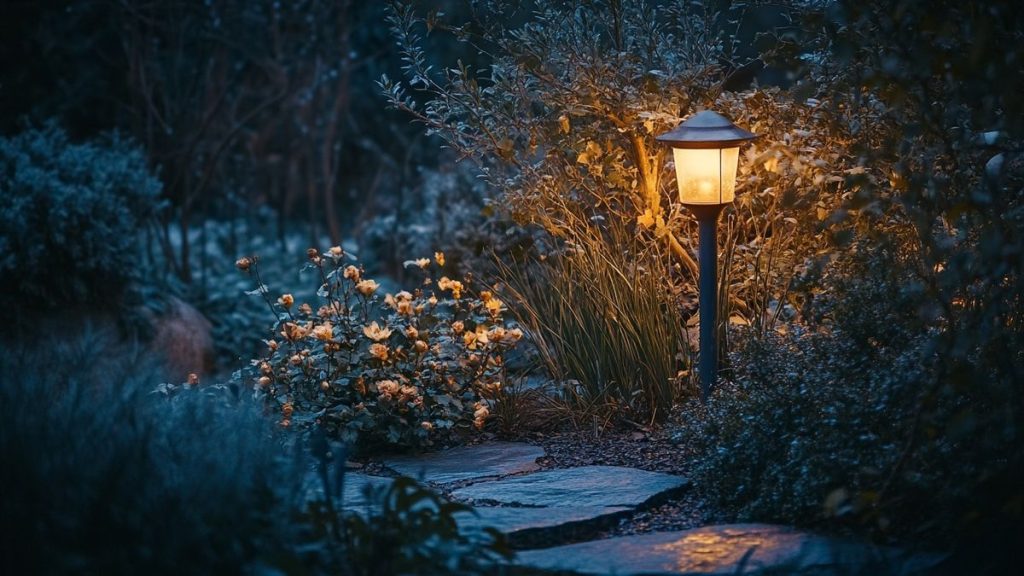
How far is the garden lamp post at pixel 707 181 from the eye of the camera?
12.6 ft

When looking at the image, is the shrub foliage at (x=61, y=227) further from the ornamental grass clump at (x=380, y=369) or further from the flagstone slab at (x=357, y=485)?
the flagstone slab at (x=357, y=485)

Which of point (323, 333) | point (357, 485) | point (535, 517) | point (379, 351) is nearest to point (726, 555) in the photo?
point (535, 517)

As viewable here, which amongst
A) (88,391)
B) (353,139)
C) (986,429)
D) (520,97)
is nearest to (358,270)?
(520,97)

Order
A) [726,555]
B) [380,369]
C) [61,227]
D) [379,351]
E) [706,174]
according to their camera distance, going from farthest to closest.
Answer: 1. [61,227]
2. [380,369]
3. [379,351]
4. [706,174]
5. [726,555]

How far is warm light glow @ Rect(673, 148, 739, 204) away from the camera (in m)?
3.87

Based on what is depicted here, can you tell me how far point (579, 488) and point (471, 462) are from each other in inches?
23.5

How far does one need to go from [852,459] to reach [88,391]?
215cm

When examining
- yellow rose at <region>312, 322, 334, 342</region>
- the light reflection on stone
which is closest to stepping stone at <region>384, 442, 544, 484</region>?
yellow rose at <region>312, 322, 334, 342</region>

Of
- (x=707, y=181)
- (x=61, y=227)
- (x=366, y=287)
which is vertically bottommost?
(x=366, y=287)

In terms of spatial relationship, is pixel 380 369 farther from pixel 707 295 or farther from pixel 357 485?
pixel 707 295

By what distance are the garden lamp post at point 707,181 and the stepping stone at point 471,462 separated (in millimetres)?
726

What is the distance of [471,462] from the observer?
391 cm

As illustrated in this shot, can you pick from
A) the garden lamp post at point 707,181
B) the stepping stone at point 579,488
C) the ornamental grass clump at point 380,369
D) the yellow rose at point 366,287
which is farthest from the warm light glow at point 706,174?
the yellow rose at point 366,287

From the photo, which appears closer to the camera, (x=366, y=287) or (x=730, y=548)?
(x=730, y=548)
